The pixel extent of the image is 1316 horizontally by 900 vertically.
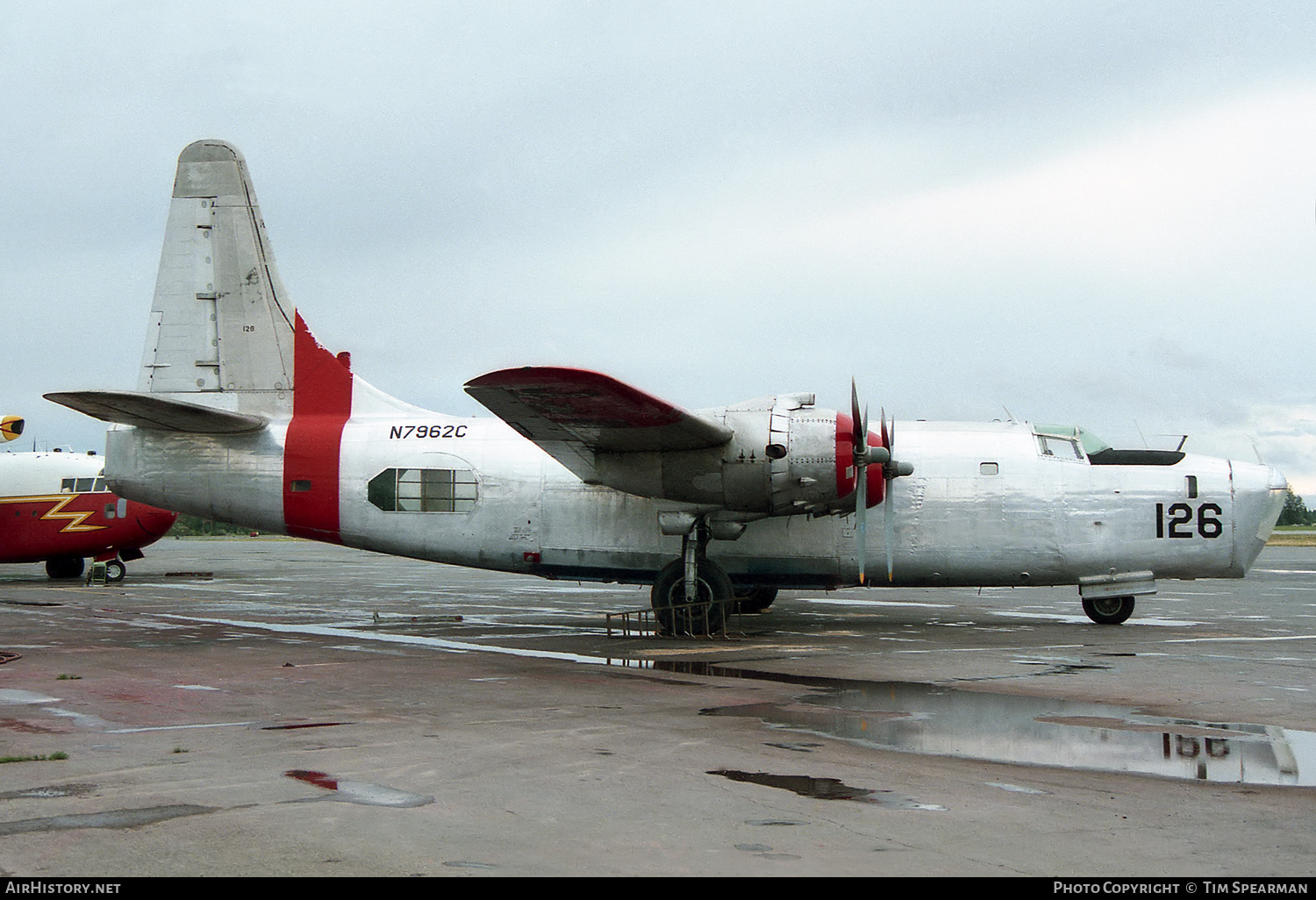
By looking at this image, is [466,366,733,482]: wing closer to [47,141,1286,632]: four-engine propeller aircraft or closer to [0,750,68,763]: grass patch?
[47,141,1286,632]: four-engine propeller aircraft

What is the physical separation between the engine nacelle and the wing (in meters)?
0.24

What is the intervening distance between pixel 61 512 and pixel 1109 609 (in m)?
27.6

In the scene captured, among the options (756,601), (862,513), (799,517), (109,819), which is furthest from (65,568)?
(109,819)

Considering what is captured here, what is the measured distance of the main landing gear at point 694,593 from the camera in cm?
1692

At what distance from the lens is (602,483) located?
57.0 feet

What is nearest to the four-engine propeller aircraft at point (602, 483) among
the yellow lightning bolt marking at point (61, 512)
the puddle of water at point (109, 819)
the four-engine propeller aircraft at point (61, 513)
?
the puddle of water at point (109, 819)

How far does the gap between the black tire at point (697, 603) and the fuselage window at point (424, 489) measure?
3617 mm

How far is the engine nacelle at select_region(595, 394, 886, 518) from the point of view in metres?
16.2

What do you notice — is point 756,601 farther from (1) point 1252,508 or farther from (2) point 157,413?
(2) point 157,413

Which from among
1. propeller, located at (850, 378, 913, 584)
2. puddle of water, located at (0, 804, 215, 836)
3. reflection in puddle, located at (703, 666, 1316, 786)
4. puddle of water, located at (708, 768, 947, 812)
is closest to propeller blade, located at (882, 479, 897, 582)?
propeller, located at (850, 378, 913, 584)

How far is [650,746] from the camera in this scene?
8188mm

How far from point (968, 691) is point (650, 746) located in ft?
14.1

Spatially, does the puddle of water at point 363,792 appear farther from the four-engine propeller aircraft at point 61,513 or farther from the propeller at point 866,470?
the four-engine propeller aircraft at point 61,513

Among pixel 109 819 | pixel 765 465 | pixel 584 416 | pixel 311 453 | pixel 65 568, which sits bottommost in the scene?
pixel 109 819
